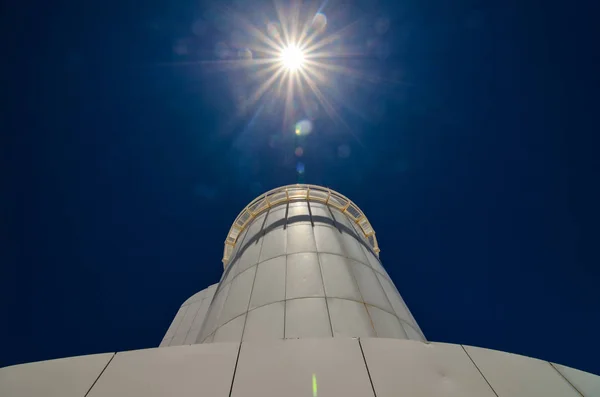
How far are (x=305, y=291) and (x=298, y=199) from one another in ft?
30.3

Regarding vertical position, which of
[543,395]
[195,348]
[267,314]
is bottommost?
[543,395]

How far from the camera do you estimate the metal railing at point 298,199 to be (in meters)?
19.8

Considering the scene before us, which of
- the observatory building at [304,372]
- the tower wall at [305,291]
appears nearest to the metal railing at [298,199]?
the tower wall at [305,291]

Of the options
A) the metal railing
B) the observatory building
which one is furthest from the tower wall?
the metal railing

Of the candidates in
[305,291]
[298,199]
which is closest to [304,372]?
[305,291]

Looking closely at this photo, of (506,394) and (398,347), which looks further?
(398,347)

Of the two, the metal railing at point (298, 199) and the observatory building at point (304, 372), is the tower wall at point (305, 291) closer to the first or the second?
the observatory building at point (304, 372)

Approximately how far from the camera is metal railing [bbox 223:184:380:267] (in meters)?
19.8

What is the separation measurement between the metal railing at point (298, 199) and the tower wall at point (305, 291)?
3.40 metres

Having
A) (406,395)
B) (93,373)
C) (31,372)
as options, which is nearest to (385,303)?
(406,395)

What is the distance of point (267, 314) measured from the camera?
10.1 m

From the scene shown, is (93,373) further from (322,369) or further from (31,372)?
(322,369)

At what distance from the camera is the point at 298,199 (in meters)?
19.5

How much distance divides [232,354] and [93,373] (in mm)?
2281
